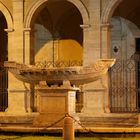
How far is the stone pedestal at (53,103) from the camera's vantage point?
13828 mm

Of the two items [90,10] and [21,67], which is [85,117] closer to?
[90,10]

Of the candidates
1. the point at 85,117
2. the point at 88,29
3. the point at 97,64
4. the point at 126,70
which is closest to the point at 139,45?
the point at 126,70

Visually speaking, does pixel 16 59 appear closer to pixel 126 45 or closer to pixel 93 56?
pixel 93 56

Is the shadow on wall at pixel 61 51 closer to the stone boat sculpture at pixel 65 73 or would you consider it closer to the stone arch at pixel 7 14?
the stone arch at pixel 7 14

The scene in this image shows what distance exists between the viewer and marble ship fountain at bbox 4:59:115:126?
13.7 m

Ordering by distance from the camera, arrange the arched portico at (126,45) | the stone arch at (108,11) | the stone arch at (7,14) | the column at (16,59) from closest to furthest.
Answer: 1. the stone arch at (108,11)
2. the column at (16,59)
3. the stone arch at (7,14)
4. the arched portico at (126,45)

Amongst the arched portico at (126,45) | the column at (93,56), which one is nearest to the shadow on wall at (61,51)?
the arched portico at (126,45)

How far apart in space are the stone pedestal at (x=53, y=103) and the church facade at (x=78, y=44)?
19.3ft

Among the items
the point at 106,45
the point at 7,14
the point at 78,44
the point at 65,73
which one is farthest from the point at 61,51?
the point at 65,73

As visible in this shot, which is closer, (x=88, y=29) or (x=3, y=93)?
(x=88, y=29)

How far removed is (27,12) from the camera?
21500mm

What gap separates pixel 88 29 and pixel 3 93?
5.49 metres

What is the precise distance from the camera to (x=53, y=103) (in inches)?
549

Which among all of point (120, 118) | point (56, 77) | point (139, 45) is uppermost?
point (139, 45)
